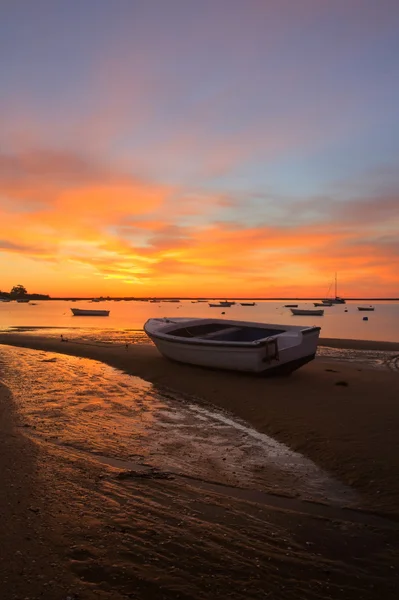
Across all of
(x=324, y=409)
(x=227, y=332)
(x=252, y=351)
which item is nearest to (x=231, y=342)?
(x=252, y=351)

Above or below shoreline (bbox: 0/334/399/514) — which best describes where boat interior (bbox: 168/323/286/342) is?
above

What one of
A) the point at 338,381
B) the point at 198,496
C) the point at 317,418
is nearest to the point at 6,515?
the point at 198,496

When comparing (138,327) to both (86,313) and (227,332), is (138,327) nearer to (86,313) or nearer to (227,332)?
(227,332)

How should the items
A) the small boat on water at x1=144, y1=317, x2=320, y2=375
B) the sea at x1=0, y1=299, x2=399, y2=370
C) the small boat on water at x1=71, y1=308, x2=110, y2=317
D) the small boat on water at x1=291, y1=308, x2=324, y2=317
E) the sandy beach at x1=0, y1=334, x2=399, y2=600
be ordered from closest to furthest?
the sandy beach at x1=0, y1=334, x2=399, y2=600 → the small boat on water at x1=144, y1=317, x2=320, y2=375 → the sea at x1=0, y1=299, x2=399, y2=370 → the small boat on water at x1=71, y1=308, x2=110, y2=317 → the small boat on water at x1=291, y1=308, x2=324, y2=317

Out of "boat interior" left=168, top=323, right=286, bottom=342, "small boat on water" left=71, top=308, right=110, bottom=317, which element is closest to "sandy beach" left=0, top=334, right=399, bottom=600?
"boat interior" left=168, top=323, right=286, bottom=342

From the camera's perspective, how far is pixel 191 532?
406cm

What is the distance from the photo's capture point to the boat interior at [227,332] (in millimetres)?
16625

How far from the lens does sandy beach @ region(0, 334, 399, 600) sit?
10.8 ft

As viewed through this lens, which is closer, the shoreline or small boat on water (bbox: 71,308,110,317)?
the shoreline

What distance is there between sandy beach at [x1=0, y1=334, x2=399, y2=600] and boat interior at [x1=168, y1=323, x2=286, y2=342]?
935 cm

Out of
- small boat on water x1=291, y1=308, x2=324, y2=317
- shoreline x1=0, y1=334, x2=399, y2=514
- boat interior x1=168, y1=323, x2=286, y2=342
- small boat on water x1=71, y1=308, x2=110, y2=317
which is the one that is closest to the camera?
shoreline x1=0, y1=334, x2=399, y2=514

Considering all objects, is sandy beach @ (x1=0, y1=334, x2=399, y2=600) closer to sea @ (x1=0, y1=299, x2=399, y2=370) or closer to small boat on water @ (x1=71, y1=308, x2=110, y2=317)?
sea @ (x1=0, y1=299, x2=399, y2=370)

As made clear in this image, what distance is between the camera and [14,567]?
3391 millimetres

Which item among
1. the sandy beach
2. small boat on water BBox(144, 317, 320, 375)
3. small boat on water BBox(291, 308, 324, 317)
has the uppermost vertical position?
small boat on water BBox(291, 308, 324, 317)
